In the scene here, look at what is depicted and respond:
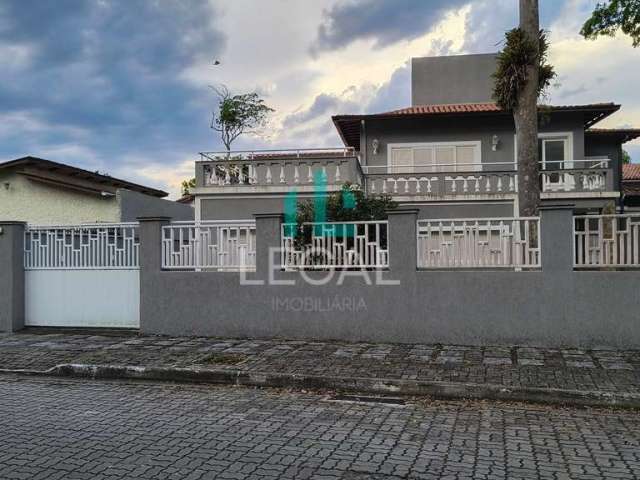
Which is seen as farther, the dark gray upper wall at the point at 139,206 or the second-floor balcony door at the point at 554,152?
the second-floor balcony door at the point at 554,152

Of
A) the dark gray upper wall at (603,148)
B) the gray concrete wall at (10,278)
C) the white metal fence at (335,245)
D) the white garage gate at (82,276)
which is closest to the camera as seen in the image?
the white metal fence at (335,245)

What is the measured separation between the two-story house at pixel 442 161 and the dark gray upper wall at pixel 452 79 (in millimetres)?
36

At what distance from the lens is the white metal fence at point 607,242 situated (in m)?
8.12

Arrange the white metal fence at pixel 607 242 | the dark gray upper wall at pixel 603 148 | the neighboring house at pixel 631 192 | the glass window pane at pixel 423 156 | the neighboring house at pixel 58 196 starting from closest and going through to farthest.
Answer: the white metal fence at pixel 607 242 → the neighboring house at pixel 58 196 → the glass window pane at pixel 423 156 → the dark gray upper wall at pixel 603 148 → the neighboring house at pixel 631 192

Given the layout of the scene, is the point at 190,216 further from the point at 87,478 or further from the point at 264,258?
the point at 87,478

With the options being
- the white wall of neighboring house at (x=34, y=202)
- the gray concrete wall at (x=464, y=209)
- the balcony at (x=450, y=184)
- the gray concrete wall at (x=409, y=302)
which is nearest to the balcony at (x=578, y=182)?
the balcony at (x=450, y=184)

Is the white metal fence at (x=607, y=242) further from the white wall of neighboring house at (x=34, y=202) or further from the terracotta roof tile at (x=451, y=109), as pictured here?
the white wall of neighboring house at (x=34, y=202)

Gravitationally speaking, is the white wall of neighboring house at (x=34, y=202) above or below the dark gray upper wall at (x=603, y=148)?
below

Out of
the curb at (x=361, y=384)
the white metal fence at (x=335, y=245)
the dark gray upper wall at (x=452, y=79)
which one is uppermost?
the dark gray upper wall at (x=452, y=79)

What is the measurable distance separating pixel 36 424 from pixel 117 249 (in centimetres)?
522

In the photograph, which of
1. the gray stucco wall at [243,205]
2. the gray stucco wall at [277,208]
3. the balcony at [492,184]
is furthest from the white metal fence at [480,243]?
the gray stucco wall at [243,205]

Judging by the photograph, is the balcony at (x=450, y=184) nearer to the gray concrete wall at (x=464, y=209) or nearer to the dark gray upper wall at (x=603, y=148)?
the gray concrete wall at (x=464, y=209)

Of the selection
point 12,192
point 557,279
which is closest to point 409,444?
point 557,279

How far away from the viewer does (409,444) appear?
15.4ft
